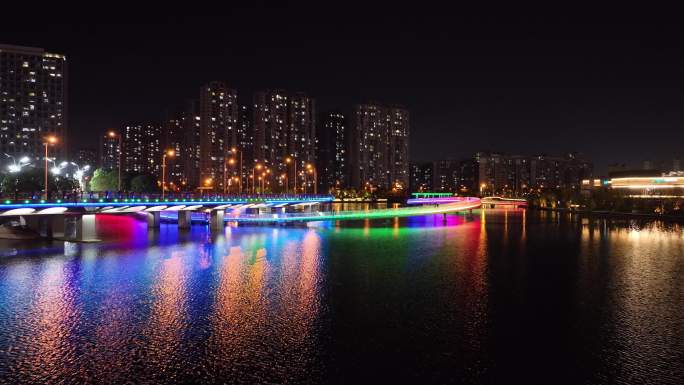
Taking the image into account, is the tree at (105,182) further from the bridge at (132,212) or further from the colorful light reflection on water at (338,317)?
the colorful light reflection on water at (338,317)

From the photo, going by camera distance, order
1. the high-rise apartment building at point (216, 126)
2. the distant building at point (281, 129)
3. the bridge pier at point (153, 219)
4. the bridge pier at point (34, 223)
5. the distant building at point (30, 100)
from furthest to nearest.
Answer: the distant building at point (281, 129) → the high-rise apartment building at point (216, 126) → the distant building at point (30, 100) → the bridge pier at point (153, 219) → the bridge pier at point (34, 223)

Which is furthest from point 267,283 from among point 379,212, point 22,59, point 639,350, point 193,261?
point 22,59

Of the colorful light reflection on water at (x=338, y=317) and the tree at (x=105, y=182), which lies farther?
the tree at (x=105, y=182)

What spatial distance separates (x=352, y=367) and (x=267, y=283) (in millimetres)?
13993

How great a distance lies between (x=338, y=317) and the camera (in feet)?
73.3

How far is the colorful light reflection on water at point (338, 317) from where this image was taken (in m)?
16.5

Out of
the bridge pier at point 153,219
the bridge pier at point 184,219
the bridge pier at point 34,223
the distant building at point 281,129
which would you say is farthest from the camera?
the distant building at point 281,129

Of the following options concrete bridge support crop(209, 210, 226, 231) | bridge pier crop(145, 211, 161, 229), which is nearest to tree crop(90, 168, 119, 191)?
bridge pier crop(145, 211, 161, 229)

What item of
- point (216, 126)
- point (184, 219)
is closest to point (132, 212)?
point (184, 219)

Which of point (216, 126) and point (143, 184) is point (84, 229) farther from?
point (216, 126)

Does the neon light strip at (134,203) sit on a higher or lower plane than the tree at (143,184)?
lower

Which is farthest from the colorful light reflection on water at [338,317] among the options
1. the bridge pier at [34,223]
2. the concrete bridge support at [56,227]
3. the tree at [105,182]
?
the tree at [105,182]

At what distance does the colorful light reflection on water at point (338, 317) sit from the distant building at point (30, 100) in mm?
117712

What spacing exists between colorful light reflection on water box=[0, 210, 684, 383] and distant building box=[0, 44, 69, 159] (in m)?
118
